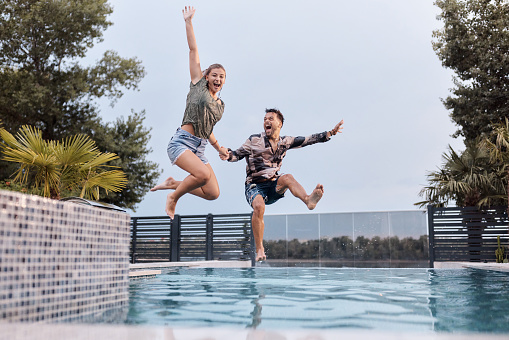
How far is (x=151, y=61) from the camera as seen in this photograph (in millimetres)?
20656

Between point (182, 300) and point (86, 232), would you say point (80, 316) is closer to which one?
point (86, 232)

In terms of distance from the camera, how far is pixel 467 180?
12.2 m

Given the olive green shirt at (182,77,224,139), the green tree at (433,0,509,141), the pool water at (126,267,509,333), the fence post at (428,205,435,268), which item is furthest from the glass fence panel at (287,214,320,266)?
the pool water at (126,267,509,333)

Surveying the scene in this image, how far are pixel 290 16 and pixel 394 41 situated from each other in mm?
6253

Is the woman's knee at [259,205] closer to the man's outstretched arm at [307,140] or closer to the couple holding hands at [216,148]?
the couple holding hands at [216,148]

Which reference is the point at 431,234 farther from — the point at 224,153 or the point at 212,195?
the point at 212,195

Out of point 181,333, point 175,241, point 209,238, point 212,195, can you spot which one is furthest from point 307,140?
point 175,241

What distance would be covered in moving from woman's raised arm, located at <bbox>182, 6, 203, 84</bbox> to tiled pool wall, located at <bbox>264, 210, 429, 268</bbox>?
8443 millimetres

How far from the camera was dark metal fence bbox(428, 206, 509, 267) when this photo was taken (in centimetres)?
1255

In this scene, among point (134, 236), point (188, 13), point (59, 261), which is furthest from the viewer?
point (134, 236)

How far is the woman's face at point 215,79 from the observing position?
640cm

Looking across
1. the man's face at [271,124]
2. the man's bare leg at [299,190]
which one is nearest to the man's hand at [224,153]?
the man's face at [271,124]

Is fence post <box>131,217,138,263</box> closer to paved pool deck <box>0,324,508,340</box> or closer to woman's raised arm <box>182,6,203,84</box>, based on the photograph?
woman's raised arm <box>182,6,203,84</box>

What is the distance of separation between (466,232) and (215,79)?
379 inches
